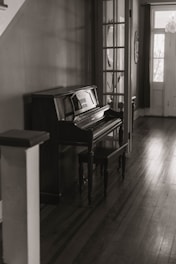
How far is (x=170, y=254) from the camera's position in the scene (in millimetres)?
3090

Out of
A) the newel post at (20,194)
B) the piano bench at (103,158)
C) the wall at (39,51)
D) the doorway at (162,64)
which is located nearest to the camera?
the newel post at (20,194)

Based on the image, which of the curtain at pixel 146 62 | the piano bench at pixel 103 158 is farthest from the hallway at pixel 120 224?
the curtain at pixel 146 62

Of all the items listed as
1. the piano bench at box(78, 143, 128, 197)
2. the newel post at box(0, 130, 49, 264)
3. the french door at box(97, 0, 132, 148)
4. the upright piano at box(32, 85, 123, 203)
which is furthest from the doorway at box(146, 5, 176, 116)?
the newel post at box(0, 130, 49, 264)

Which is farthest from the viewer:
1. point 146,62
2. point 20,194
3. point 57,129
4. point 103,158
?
point 146,62

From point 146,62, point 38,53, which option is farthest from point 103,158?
point 146,62

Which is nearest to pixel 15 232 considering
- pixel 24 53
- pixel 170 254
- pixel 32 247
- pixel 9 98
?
pixel 32 247

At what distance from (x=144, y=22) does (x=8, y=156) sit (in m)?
8.71

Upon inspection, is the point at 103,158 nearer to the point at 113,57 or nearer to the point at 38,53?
the point at 38,53

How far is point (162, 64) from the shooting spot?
32.6 ft

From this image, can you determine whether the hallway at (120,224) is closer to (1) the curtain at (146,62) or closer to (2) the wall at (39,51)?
(2) the wall at (39,51)

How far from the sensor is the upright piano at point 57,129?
398 cm

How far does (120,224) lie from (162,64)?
22.7 feet

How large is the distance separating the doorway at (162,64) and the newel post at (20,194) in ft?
28.0

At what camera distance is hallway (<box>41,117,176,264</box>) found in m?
3.08
